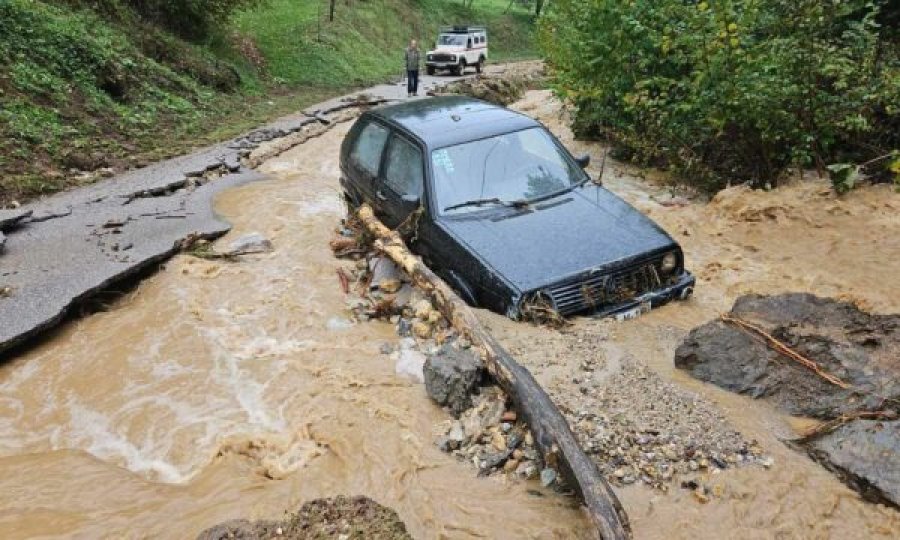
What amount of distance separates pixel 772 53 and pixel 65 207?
30.2 feet

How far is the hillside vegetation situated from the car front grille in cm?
817

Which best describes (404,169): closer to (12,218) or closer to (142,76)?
(12,218)

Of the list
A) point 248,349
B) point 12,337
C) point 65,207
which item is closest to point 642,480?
point 248,349

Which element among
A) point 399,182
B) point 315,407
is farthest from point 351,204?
point 315,407

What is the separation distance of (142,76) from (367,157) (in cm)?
1111

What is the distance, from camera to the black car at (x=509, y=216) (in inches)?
A: 191

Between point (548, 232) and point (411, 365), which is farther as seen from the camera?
point (548, 232)

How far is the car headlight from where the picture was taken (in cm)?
514

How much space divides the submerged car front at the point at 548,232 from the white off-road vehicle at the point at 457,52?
22.6 metres

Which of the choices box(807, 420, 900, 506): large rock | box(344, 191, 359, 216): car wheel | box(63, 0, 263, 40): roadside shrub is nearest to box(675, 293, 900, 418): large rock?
box(807, 420, 900, 506): large rock

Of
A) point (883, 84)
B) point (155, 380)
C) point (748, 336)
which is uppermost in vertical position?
point (883, 84)

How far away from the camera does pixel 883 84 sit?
716cm

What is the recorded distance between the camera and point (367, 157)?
7.12 m

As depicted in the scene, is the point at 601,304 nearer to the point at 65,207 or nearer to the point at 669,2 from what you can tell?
the point at 669,2
